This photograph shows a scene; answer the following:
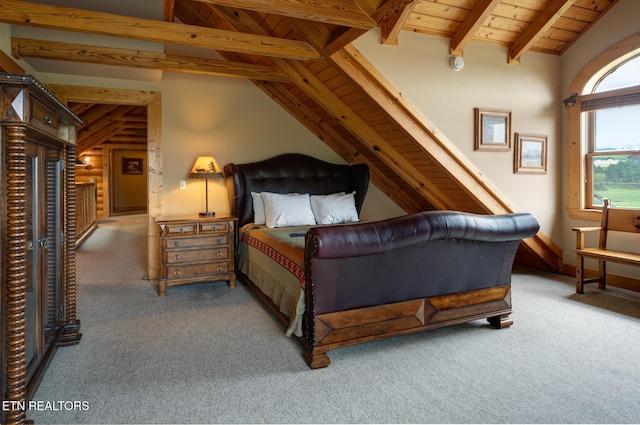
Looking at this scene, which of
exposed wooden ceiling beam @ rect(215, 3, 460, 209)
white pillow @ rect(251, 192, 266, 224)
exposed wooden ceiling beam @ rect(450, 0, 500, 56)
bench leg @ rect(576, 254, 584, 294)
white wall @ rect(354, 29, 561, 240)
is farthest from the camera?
white pillow @ rect(251, 192, 266, 224)

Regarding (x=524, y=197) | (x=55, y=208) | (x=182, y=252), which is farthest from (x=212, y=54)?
(x=524, y=197)

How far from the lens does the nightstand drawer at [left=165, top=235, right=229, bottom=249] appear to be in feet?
12.5

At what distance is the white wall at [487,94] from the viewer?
3576mm

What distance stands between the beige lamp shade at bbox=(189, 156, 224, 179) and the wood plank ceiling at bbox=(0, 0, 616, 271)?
0.96 meters

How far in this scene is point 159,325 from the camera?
3000 millimetres

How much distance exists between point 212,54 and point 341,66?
2.17 meters

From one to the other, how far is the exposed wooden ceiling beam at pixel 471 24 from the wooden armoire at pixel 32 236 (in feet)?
10.9

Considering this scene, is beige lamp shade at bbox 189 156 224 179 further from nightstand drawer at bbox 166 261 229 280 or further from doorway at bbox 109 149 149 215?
doorway at bbox 109 149 149 215

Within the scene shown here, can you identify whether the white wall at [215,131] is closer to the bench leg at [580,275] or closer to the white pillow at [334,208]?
the white pillow at [334,208]

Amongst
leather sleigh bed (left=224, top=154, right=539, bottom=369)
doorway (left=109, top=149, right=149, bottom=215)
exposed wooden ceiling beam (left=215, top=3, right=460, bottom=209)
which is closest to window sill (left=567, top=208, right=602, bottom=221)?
exposed wooden ceiling beam (left=215, top=3, right=460, bottom=209)

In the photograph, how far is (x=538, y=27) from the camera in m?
3.72

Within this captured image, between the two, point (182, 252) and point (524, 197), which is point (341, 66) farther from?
point (524, 197)

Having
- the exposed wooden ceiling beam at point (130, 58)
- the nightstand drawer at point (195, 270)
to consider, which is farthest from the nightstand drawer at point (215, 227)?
the exposed wooden ceiling beam at point (130, 58)

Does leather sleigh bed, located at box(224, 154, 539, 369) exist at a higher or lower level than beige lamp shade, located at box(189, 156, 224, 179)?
lower
